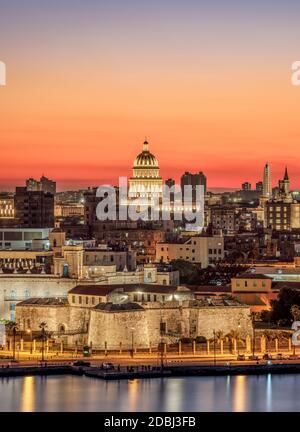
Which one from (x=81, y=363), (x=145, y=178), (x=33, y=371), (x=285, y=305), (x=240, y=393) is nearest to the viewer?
(x=240, y=393)

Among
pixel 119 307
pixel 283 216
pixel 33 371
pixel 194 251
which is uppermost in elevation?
pixel 283 216

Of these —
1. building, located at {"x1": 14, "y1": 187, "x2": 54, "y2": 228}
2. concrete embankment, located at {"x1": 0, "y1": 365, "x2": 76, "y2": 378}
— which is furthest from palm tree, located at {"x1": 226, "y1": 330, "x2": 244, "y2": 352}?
building, located at {"x1": 14, "y1": 187, "x2": 54, "y2": 228}

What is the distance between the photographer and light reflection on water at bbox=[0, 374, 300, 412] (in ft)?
90.6

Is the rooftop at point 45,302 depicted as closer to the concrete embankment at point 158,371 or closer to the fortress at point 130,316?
the fortress at point 130,316

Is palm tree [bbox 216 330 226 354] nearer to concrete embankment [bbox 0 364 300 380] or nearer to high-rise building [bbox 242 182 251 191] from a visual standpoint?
concrete embankment [bbox 0 364 300 380]

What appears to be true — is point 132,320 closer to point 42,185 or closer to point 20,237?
point 20,237

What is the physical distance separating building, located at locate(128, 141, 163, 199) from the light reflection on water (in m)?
41.6

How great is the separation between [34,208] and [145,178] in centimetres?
946

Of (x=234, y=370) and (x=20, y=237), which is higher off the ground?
(x=20, y=237)

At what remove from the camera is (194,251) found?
163 feet

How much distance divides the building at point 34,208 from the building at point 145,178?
7243 millimetres

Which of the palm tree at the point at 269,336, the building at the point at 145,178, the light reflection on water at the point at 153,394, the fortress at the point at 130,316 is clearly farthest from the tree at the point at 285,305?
the building at the point at 145,178

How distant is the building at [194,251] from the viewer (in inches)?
1943

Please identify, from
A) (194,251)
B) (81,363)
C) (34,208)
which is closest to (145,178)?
Result: (34,208)
